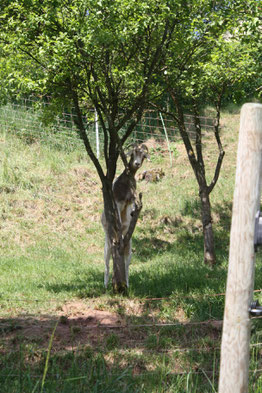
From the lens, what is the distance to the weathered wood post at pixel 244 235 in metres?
2.58

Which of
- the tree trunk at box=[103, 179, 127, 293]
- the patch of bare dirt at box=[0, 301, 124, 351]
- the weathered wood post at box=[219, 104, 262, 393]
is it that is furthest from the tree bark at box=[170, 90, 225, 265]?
the weathered wood post at box=[219, 104, 262, 393]

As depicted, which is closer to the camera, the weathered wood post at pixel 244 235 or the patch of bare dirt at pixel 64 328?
the weathered wood post at pixel 244 235

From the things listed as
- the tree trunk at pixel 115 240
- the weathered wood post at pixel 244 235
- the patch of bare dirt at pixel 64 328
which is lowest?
the patch of bare dirt at pixel 64 328

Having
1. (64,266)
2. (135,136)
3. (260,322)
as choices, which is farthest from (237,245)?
(135,136)

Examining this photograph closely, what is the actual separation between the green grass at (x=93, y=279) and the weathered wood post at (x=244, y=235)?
127cm

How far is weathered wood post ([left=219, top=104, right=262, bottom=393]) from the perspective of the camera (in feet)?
8.47

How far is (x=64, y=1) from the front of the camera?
670 centimetres

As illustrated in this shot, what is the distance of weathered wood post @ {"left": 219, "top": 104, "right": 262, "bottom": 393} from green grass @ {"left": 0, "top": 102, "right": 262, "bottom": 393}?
50.1 inches

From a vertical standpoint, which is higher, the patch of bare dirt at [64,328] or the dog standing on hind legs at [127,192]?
Answer: the dog standing on hind legs at [127,192]

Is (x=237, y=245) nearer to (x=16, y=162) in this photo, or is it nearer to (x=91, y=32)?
(x=91, y=32)

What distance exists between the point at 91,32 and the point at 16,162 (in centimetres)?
974

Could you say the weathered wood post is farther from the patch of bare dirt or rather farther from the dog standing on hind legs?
the dog standing on hind legs

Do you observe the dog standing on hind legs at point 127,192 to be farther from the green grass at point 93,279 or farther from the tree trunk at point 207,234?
the tree trunk at point 207,234

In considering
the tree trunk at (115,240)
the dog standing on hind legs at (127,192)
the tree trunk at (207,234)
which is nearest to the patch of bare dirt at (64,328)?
the tree trunk at (115,240)
